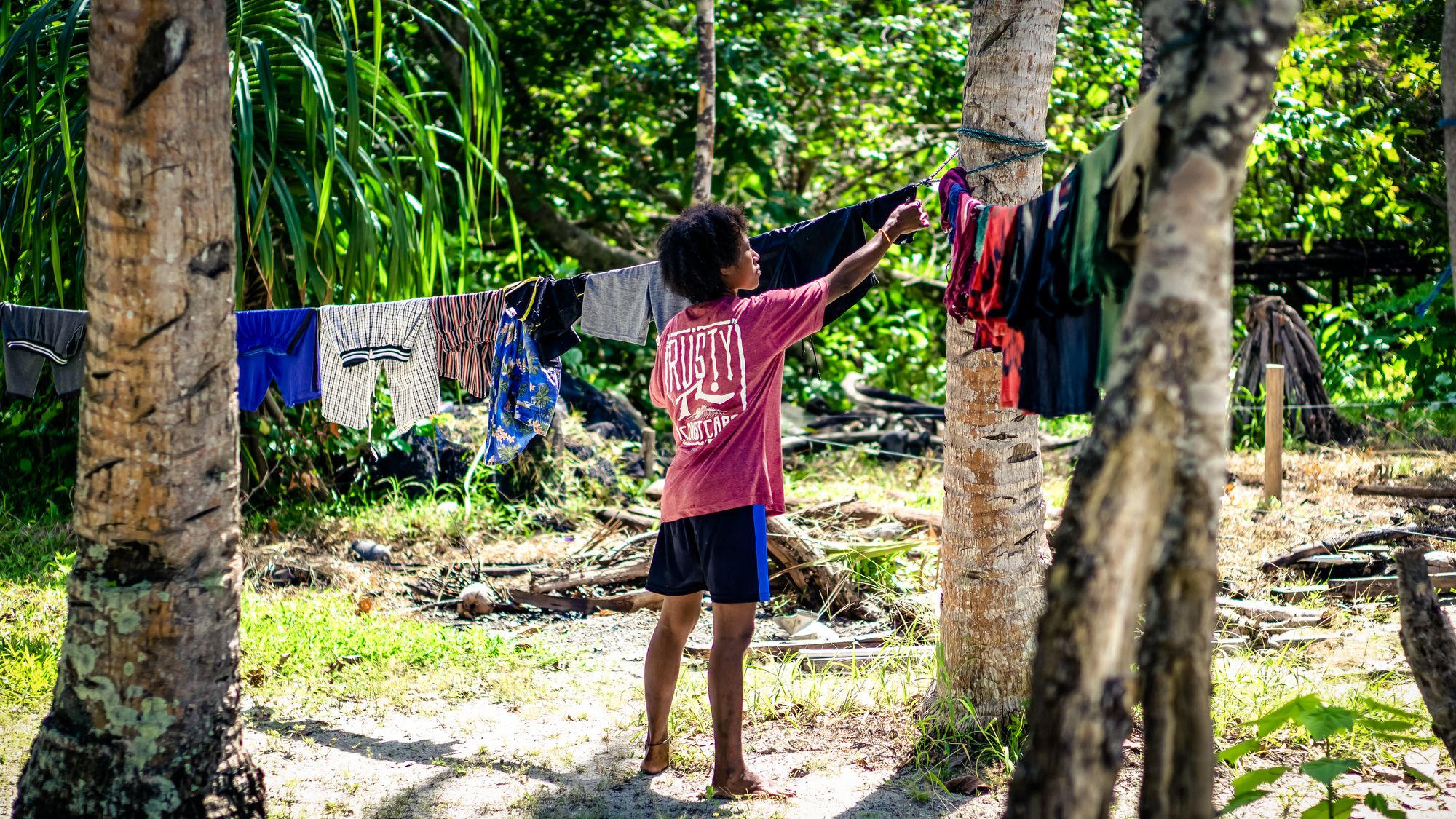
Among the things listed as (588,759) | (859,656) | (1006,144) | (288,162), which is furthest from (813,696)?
(288,162)

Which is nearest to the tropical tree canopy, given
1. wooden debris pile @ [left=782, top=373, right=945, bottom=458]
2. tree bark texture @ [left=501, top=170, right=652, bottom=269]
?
tree bark texture @ [left=501, top=170, right=652, bottom=269]

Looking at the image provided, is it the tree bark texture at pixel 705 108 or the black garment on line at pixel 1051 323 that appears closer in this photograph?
the black garment on line at pixel 1051 323

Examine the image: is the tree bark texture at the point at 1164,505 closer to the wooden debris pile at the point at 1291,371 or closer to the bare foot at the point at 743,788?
the bare foot at the point at 743,788

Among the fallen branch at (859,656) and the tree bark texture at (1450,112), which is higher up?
the tree bark texture at (1450,112)

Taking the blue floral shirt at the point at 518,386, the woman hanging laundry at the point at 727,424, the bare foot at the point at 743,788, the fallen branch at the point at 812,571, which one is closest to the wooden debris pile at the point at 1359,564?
the fallen branch at the point at 812,571

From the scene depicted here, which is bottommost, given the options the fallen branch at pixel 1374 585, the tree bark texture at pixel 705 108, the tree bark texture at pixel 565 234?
the fallen branch at pixel 1374 585

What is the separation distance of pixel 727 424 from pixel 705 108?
17.1 feet

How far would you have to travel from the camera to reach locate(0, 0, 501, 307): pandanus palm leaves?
5152 mm

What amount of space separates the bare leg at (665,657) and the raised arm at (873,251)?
40.0 inches

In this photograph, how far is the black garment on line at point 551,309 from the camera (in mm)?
4762

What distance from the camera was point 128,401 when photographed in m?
2.70

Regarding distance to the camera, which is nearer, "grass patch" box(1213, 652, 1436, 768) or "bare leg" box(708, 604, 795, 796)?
"bare leg" box(708, 604, 795, 796)

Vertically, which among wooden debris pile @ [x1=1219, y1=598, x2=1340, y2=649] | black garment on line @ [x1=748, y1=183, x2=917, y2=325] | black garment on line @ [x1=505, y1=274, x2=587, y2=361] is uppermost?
black garment on line @ [x1=748, y1=183, x2=917, y2=325]

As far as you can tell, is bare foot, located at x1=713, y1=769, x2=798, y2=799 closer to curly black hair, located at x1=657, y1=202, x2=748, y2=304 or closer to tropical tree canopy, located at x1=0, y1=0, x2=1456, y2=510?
curly black hair, located at x1=657, y1=202, x2=748, y2=304
